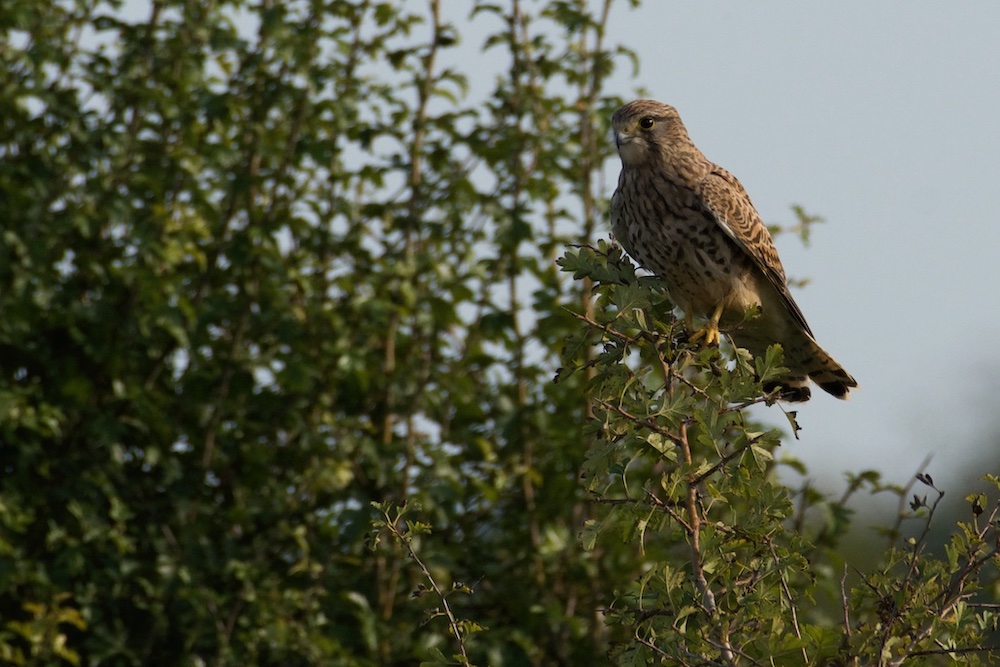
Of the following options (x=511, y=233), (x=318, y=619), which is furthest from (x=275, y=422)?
(x=511, y=233)

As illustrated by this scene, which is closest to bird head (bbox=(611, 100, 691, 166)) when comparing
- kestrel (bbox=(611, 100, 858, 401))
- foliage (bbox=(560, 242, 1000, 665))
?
kestrel (bbox=(611, 100, 858, 401))

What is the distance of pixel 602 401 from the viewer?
2.33 m

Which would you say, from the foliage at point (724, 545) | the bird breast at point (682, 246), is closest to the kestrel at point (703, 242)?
the bird breast at point (682, 246)

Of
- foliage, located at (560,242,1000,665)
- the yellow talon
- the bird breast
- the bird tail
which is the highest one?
the bird breast

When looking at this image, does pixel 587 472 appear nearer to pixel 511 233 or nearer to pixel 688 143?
pixel 688 143

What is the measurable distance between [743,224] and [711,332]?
39 cm

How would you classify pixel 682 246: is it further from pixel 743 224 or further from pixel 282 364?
pixel 282 364

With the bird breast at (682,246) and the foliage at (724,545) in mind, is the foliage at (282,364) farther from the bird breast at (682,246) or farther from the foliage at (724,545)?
the foliage at (724,545)

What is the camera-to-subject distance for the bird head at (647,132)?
154 inches

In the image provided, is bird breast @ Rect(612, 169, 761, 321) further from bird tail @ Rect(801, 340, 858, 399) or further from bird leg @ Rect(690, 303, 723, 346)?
bird tail @ Rect(801, 340, 858, 399)

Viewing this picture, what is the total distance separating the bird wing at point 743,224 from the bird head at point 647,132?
14 cm

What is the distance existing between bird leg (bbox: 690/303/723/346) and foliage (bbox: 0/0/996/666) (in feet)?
2.66

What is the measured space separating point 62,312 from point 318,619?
1332 mm

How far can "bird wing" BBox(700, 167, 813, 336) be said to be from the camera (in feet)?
12.5
